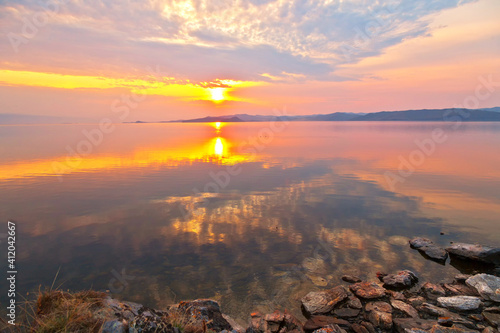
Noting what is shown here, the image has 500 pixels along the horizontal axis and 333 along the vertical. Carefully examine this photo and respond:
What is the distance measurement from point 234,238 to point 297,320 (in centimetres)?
832

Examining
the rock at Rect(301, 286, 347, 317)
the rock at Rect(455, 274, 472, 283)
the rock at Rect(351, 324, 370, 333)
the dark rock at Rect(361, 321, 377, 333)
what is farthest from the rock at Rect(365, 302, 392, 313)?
the rock at Rect(455, 274, 472, 283)

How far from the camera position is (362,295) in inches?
481

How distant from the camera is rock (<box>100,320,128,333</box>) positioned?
6.96 meters

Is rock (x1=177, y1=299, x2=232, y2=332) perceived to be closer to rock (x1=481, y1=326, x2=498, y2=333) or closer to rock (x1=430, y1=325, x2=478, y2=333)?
rock (x1=430, y1=325, x2=478, y2=333)

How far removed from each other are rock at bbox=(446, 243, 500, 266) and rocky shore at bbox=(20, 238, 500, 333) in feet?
3.78

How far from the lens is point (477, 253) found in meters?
15.5

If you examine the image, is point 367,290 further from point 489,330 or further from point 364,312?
point 489,330

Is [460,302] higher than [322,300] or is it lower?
higher

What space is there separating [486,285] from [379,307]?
587 centimetres

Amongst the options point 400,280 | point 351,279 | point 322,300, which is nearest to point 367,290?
point 351,279

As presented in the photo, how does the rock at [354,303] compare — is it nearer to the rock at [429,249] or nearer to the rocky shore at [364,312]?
the rocky shore at [364,312]

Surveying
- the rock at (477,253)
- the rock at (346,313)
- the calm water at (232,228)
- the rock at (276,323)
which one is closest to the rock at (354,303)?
the rock at (346,313)

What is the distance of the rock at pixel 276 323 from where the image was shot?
1023cm

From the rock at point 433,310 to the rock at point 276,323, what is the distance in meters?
5.57
